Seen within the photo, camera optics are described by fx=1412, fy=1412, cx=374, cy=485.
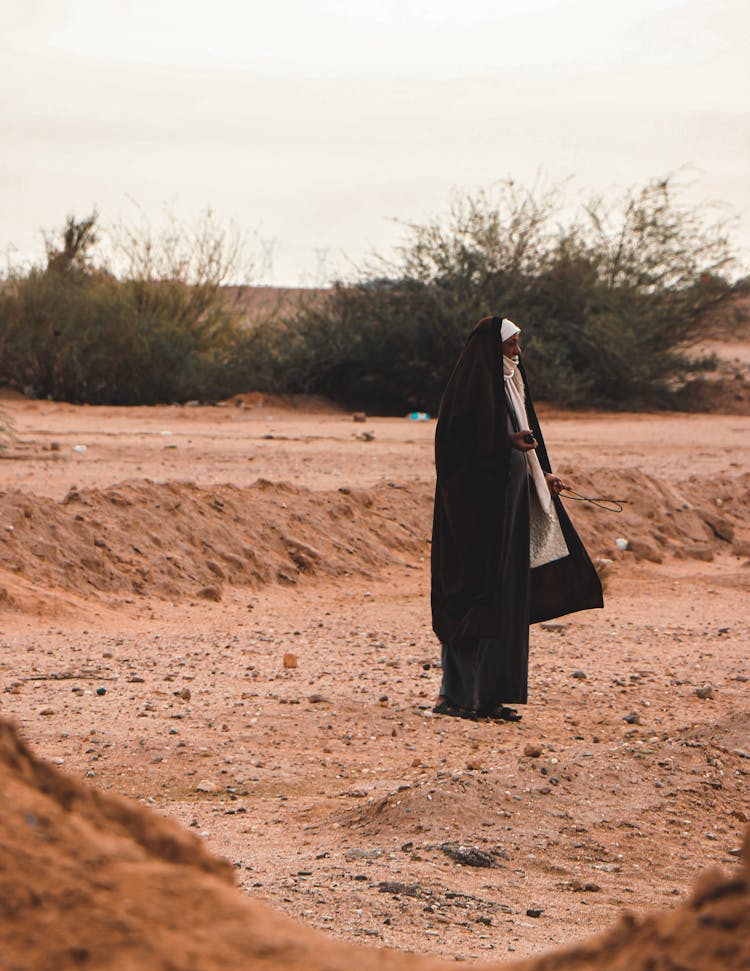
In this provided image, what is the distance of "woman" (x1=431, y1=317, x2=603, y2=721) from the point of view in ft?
19.9

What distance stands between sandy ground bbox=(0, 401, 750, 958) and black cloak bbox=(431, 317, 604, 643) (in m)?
0.51

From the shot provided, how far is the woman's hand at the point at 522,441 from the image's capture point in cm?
A: 607

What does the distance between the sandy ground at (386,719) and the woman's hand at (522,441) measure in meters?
1.22

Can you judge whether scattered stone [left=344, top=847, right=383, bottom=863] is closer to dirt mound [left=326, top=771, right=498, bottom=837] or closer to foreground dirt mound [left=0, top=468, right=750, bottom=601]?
dirt mound [left=326, top=771, right=498, bottom=837]

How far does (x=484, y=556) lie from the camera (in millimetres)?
6137

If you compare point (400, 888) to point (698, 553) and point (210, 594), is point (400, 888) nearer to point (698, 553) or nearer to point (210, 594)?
point (210, 594)

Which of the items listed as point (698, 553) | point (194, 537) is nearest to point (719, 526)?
point (698, 553)

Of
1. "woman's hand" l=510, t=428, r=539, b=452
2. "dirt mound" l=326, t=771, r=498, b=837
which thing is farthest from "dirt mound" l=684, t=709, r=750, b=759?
"woman's hand" l=510, t=428, r=539, b=452

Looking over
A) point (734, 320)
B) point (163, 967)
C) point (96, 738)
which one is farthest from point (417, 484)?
point (734, 320)

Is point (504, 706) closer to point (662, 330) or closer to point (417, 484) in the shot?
point (417, 484)

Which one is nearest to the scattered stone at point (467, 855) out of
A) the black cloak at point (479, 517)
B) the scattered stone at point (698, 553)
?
the black cloak at point (479, 517)

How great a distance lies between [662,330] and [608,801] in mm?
20434

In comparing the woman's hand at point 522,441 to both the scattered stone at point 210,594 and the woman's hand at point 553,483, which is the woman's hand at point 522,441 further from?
the scattered stone at point 210,594

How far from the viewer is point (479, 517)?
6.14 m
